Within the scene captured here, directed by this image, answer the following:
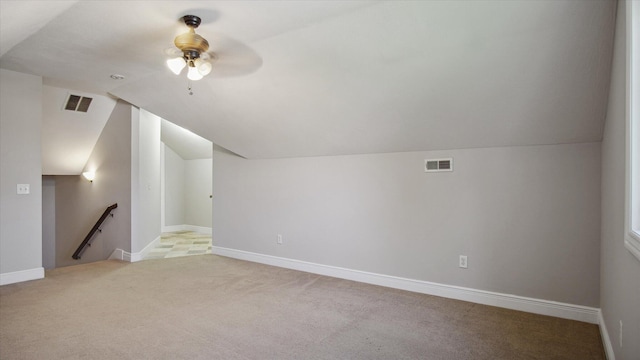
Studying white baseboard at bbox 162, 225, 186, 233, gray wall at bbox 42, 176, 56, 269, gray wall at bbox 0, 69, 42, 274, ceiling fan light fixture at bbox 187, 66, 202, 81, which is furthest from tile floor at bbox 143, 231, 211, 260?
ceiling fan light fixture at bbox 187, 66, 202, 81

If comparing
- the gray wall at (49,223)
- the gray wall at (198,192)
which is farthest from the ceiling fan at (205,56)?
the gray wall at (49,223)

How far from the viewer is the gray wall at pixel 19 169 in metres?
3.92

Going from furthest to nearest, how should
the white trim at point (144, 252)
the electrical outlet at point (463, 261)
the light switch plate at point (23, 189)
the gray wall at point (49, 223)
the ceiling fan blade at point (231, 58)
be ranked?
the gray wall at point (49, 223), the white trim at point (144, 252), the light switch plate at point (23, 189), the electrical outlet at point (463, 261), the ceiling fan blade at point (231, 58)

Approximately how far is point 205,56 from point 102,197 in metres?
4.02

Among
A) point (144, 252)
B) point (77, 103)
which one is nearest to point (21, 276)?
point (144, 252)

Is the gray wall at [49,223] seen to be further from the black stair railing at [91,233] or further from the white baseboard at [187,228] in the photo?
the white baseboard at [187,228]

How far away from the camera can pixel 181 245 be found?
645 centimetres

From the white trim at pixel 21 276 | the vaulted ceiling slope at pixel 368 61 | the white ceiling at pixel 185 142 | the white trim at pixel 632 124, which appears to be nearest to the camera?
the white trim at pixel 632 124

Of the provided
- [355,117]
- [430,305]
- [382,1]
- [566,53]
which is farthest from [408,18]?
[430,305]

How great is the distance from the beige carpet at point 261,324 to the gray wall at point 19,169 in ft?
1.33

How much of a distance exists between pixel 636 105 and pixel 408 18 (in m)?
1.31

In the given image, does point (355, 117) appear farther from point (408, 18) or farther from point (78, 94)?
point (78, 94)

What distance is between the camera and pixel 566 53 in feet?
7.24

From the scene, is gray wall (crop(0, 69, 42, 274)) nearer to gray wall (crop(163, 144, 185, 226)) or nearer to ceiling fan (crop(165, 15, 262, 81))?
ceiling fan (crop(165, 15, 262, 81))
